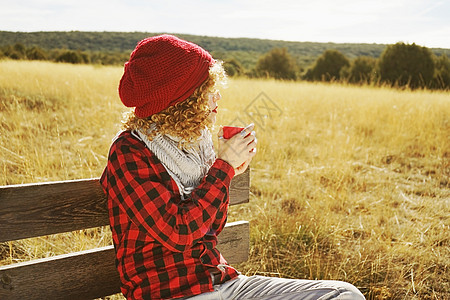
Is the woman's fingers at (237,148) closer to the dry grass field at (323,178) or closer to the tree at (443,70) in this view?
the dry grass field at (323,178)

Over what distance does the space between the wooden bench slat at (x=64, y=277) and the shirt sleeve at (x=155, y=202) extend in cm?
43

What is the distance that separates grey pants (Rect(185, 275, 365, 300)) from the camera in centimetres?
152

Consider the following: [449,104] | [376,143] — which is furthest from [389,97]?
[376,143]

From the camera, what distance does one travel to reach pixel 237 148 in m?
1.59

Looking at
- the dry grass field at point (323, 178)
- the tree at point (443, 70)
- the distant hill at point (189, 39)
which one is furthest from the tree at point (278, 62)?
the dry grass field at point (323, 178)

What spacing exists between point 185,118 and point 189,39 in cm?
5321

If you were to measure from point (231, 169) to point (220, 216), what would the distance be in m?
0.22

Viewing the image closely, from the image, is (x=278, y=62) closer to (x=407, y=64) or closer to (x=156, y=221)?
(x=407, y=64)

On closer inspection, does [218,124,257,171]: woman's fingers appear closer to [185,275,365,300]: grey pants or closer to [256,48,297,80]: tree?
[185,275,365,300]: grey pants

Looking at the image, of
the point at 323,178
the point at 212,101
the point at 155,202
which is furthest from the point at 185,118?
A: the point at 323,178

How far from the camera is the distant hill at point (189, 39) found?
117 feet

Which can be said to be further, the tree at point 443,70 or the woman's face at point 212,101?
the tree at point 443,70

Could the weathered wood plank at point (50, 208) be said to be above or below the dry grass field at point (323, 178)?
above

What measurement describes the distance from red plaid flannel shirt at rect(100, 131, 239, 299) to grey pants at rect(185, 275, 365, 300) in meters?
0.09
